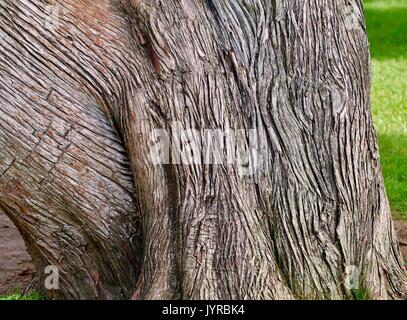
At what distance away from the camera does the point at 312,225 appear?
511cm

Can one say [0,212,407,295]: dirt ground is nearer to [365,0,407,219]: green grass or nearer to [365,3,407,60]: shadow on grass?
[365,0,407,219]: green grass

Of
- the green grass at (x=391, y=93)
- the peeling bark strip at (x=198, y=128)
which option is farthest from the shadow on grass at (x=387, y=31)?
the peeling bark strip at (x=198, y=128)

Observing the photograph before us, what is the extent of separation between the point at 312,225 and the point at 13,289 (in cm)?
241

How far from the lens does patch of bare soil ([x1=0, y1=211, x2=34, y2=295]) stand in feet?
21.5

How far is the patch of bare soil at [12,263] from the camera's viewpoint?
258 inches

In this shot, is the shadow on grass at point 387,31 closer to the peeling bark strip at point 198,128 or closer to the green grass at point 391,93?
the green grass at point 391,93

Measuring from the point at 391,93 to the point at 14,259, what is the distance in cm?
725

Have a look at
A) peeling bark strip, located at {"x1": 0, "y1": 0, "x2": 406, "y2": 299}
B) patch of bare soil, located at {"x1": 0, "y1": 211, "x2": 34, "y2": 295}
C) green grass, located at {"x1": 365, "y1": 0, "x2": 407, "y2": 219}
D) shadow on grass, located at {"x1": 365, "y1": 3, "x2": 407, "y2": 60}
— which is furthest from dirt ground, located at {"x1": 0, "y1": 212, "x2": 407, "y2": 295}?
shadow on grass, located at {"x1": 365, "y1": 3, "x2": 407, "y2": 60}

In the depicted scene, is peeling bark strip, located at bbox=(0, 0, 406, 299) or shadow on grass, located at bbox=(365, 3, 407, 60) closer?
peeling bark strip, located at bbox=(0, 0, 406, 299)

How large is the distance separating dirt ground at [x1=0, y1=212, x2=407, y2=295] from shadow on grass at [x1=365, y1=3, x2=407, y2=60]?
913cm

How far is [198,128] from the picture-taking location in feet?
16.7

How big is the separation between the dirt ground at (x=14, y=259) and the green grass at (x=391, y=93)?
3.26ft
